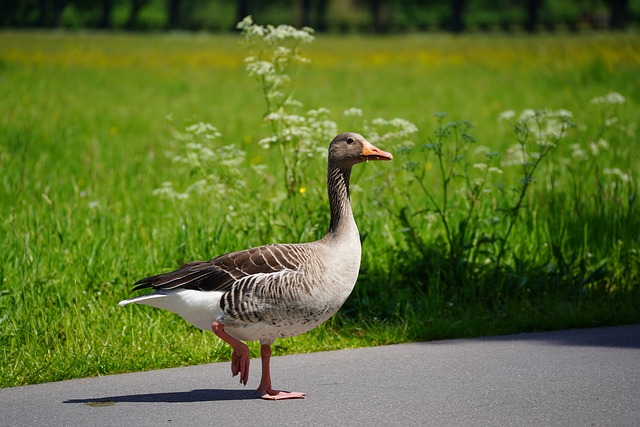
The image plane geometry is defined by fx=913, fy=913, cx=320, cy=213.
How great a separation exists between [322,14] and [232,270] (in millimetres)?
94019

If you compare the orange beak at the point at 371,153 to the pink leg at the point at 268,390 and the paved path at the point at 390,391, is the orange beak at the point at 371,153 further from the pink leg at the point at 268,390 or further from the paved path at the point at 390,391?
the paved path at the point at 390,391

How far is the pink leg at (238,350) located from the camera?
5.48 meters

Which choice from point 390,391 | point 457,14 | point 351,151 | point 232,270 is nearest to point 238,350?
point 232,270

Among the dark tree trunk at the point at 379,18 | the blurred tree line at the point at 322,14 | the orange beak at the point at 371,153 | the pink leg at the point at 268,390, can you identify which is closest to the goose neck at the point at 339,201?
the orange beak at the point at 371,153

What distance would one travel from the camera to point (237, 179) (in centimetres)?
824

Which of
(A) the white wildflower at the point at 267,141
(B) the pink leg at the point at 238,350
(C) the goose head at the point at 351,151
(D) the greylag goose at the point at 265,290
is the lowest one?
(B) the pink leg at the point at 238,350

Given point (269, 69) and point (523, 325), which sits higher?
point (269, 69)

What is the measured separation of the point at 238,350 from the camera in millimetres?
5535

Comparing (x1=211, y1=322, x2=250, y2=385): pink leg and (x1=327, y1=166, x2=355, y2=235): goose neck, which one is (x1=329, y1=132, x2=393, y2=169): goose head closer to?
(x1=327, y1=166, x2=355, y2=235): goose neck

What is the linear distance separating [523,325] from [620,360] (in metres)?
1.10

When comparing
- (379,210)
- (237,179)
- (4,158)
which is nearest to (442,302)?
(379,210)

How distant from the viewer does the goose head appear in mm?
5734

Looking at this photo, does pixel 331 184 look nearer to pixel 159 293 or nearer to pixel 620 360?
pixel 159 293

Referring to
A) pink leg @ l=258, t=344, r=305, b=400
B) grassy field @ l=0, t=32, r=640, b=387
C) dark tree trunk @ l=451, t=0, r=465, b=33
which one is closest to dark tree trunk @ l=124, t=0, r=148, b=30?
dark tree trunk @ l=451, t=0, r=465, b=33
